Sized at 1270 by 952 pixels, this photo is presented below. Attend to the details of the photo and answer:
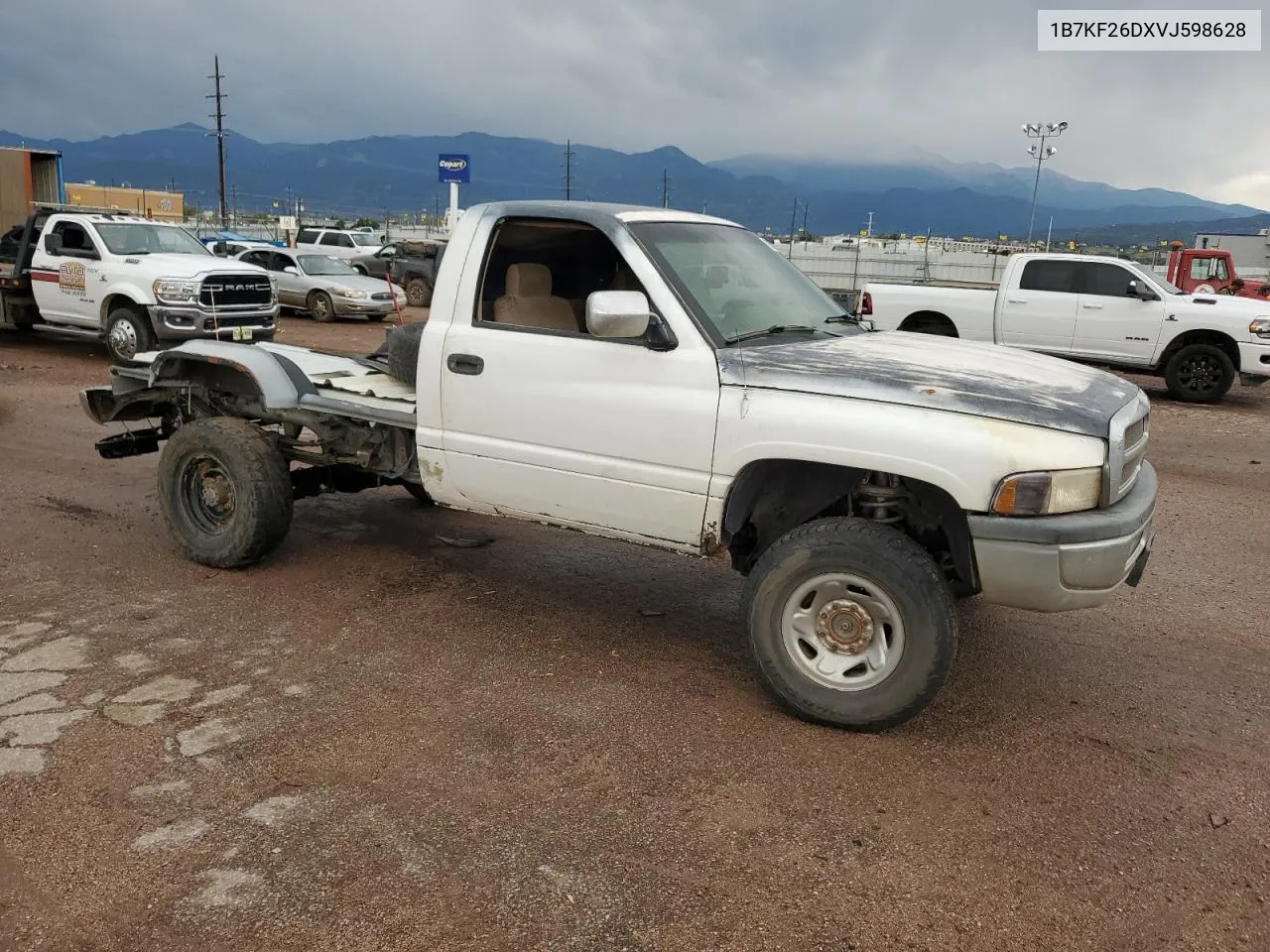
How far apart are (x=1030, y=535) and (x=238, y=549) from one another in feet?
13.4

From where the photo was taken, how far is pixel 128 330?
13.5 meters

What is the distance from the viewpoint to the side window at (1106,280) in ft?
45.5

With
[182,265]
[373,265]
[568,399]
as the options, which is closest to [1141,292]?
[568,399]

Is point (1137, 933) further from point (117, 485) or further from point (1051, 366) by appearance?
point (117, 485)

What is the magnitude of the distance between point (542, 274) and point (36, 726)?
2.82 meters

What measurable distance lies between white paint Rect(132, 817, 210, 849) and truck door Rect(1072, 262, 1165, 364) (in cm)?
1356

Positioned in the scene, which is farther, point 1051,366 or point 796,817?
point 1051,366

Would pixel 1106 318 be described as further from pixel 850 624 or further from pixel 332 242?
pixel 332 242

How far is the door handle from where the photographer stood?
4.61 m

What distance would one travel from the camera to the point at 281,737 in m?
3.78

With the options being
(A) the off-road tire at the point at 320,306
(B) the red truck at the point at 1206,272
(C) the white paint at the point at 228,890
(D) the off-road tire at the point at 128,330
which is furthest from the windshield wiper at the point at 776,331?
(B) the red truck at the point at 1206,272

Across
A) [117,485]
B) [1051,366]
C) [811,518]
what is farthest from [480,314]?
[117,485]

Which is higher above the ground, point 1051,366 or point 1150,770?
point 1051,366

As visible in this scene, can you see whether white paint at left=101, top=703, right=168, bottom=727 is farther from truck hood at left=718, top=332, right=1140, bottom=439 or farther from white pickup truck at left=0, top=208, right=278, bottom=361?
white pickup truck at left=0, top=208, right=278, bottom=361
